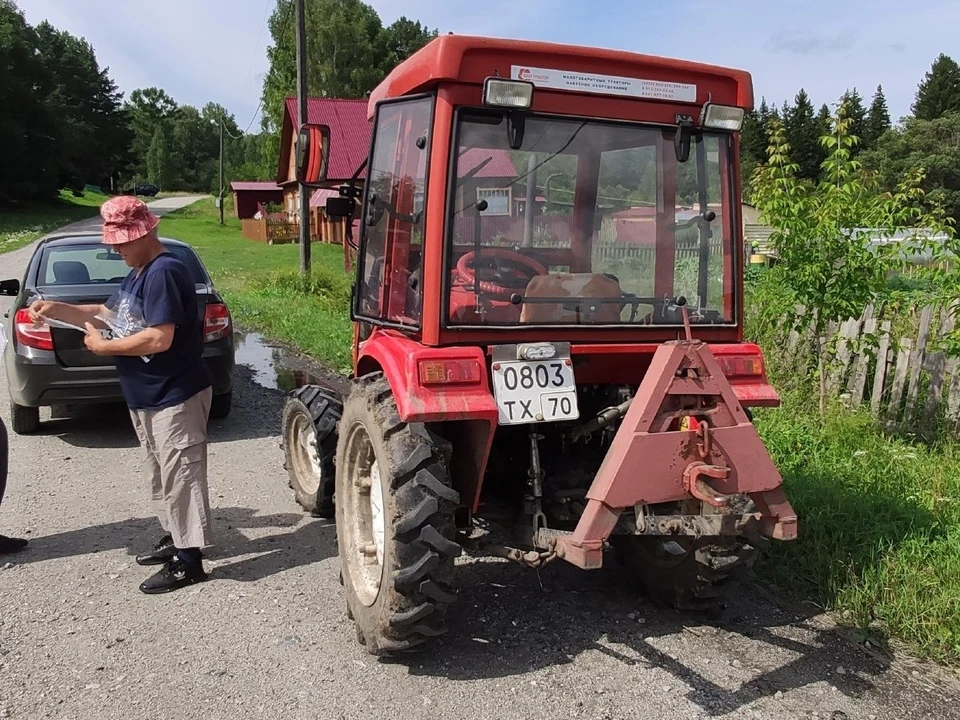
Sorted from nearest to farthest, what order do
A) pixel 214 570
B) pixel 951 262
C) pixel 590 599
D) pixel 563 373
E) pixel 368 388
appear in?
pixel 563 373, pixel 368 388, pixel 590 599, pixel 214 570, pixel 951 262

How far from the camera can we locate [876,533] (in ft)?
14.3

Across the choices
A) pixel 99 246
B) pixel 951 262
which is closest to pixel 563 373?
pixel 951 262

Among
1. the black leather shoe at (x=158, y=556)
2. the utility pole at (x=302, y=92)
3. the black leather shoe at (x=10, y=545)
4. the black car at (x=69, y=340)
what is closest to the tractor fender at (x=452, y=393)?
the black leather shoe at (x=158, y=556)

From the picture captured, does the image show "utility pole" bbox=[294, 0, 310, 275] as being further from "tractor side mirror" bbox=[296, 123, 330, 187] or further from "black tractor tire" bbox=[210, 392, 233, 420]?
"tractor side mirror" bbox=[296, 123, 330, 187]

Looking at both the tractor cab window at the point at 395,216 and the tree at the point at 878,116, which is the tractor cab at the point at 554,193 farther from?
the tree at the point at 878,116

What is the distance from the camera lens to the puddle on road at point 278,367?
8.99 m

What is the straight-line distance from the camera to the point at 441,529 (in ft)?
10.3

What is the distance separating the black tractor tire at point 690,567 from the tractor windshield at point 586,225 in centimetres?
98

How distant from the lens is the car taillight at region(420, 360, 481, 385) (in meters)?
3.10

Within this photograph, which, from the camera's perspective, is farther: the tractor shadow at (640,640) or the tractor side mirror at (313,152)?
the tractor side mirror at (313,152)

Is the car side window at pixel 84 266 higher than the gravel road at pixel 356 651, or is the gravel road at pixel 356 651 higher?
the car side window at pixel 84 266

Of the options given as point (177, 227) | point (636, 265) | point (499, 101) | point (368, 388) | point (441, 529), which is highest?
point (177, 227)

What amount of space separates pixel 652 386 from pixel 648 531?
0.55 metres

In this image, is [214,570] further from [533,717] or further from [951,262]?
[951,262]
